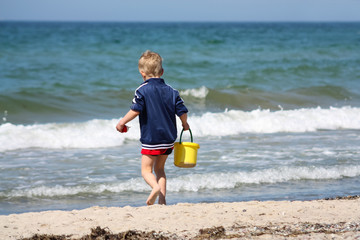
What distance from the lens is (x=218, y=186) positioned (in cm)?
603

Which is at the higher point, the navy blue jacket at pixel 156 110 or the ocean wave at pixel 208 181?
the navy blue jacket at pixel 156 110

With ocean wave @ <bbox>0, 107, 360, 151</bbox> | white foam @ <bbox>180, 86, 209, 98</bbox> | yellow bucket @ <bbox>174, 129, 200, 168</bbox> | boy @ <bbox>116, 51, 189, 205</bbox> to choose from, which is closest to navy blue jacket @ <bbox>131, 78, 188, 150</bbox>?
boy @ <bbox>116, 51, 189, 205</bbox>

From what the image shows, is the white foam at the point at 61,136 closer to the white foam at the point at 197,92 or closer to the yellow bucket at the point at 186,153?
the yellow bucket at the point at 186,153

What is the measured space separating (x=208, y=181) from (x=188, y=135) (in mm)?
3227

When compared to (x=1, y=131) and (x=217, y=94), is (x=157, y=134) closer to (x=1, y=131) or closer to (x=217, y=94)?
(x=1, y=131)

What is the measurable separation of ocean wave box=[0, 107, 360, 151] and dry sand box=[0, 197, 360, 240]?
394cm

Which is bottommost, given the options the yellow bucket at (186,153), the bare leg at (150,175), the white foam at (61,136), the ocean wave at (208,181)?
the ocean wave at (208,181)

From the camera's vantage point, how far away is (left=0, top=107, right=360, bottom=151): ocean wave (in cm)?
832

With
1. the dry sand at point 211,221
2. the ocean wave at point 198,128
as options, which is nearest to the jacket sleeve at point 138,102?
the dry sand at point 211,221

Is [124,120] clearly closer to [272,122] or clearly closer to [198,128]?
[198,128]

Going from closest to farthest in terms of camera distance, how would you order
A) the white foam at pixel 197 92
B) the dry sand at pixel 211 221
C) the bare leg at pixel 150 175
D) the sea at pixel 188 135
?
the dry sand at pixel 211 221
the bare leg at pixel 150 175
the sea at pixel 188 135
the white foam at pixel 197 92

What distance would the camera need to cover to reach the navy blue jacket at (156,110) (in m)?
4.36

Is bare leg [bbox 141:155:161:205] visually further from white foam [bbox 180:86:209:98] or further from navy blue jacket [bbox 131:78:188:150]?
white foam [bbox 180:86:209:98]

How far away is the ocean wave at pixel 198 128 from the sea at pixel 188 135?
2 cm
